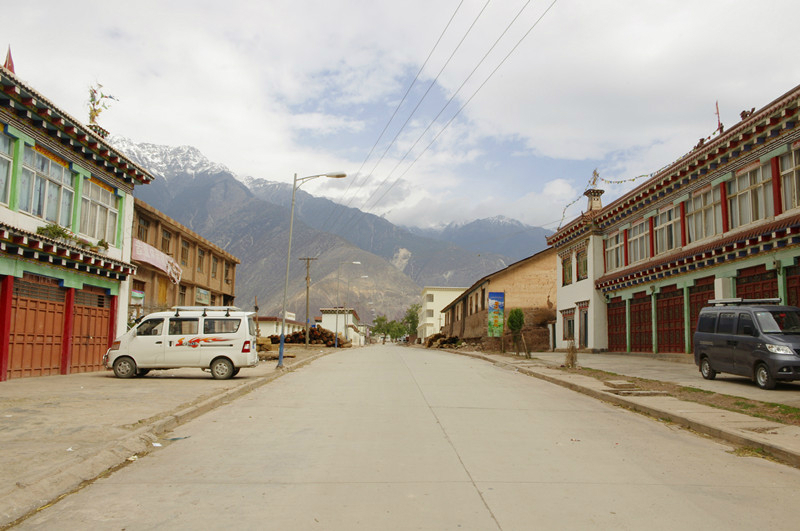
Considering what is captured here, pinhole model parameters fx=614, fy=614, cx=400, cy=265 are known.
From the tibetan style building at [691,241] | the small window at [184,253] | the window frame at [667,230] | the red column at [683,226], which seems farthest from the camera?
the small window at [184,253]

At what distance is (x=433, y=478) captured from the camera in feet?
21.8

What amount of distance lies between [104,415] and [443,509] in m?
7.15

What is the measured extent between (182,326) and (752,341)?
15.5 meters

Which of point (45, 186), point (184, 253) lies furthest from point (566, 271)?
point (45, 186)

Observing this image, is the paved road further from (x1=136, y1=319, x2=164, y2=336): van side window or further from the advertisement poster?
the advertisement poster

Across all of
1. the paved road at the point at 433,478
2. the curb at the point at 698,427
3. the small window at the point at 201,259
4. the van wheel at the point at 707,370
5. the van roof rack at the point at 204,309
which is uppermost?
the small window at the point at 201,259

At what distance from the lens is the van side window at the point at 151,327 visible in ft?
59.4

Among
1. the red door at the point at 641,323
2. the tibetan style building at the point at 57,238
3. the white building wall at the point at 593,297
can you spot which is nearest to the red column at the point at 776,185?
the red door at the point at 641,323

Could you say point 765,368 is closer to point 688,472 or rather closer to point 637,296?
point 688,472

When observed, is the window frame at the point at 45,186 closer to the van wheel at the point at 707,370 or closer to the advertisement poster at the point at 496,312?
the van wheel at the point at 707,370

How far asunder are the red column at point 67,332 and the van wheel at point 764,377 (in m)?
19.3

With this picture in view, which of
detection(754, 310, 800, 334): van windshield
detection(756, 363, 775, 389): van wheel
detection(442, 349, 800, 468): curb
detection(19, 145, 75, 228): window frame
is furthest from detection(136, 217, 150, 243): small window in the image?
detection(756, 363, 775, 389): van wheel

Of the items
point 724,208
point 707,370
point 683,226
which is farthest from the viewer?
point 683,226

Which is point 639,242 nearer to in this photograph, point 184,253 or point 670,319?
point 670,319
